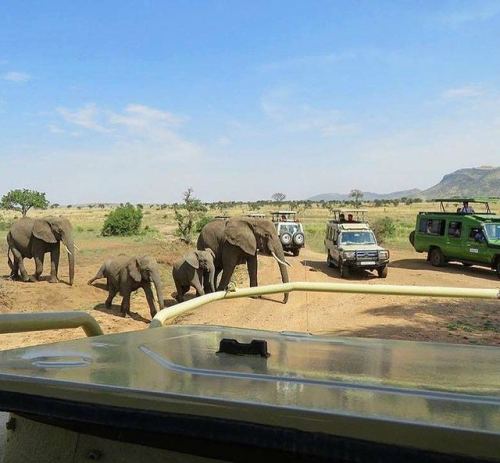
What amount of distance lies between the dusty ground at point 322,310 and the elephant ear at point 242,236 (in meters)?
1.53

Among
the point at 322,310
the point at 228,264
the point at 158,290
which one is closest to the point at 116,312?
the point at 158,290

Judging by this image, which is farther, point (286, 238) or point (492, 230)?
point (286, 238)

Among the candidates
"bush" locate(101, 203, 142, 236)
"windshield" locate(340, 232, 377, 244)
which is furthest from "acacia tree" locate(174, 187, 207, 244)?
"windshield" locate(340, 232, 377, 244)

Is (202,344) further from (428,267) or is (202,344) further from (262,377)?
(428,267)

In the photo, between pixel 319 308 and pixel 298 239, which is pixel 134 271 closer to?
pixel 319 308

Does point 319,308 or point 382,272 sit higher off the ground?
point 382,272

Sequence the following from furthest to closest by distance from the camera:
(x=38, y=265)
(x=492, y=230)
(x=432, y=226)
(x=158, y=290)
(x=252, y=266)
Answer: (x=432, y=226) → (x=492, y=230) → (x=38, y=265) → (x=252, y=266) → (x=158, y=290)

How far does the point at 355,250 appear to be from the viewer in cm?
1992

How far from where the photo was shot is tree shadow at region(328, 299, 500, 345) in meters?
10.7

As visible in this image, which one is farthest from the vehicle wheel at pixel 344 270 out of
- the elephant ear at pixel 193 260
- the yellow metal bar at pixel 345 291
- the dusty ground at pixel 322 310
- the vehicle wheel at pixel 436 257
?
the yellow metal bar at pixel 345 291

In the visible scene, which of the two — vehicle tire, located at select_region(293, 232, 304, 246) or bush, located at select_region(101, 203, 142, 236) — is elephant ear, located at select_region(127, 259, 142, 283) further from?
bush, located at select_region(101, 203, 142, 236)

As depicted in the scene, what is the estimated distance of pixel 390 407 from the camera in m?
1.19

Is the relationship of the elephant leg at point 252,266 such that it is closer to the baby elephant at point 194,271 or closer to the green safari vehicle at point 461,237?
the baby elephant at point 194,271

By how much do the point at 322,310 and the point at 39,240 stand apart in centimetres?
1159
